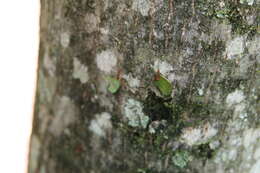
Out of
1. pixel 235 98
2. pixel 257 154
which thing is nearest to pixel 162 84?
pixel 235 98

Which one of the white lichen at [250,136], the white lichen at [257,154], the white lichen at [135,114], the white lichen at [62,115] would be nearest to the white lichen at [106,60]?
the white lichen at [135,114]

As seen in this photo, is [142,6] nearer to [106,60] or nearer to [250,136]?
[106,60]

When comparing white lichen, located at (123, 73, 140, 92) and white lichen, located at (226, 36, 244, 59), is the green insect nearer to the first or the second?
white lichen, located at (123, 73, 140, 92)

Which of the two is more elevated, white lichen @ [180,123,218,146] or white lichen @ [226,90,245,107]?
white lichen @ [226,90,245,107]

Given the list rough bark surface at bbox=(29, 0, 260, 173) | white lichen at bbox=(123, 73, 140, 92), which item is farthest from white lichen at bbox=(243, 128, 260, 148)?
white lichen at bbox=(123, 73, 140, 92)

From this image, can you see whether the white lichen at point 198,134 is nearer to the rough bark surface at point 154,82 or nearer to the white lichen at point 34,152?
the rough bark surface at point 154,82


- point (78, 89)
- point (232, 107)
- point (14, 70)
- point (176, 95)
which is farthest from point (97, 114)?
Result: point (14, 70)

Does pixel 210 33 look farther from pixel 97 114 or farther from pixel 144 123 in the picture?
pixel 97 114
